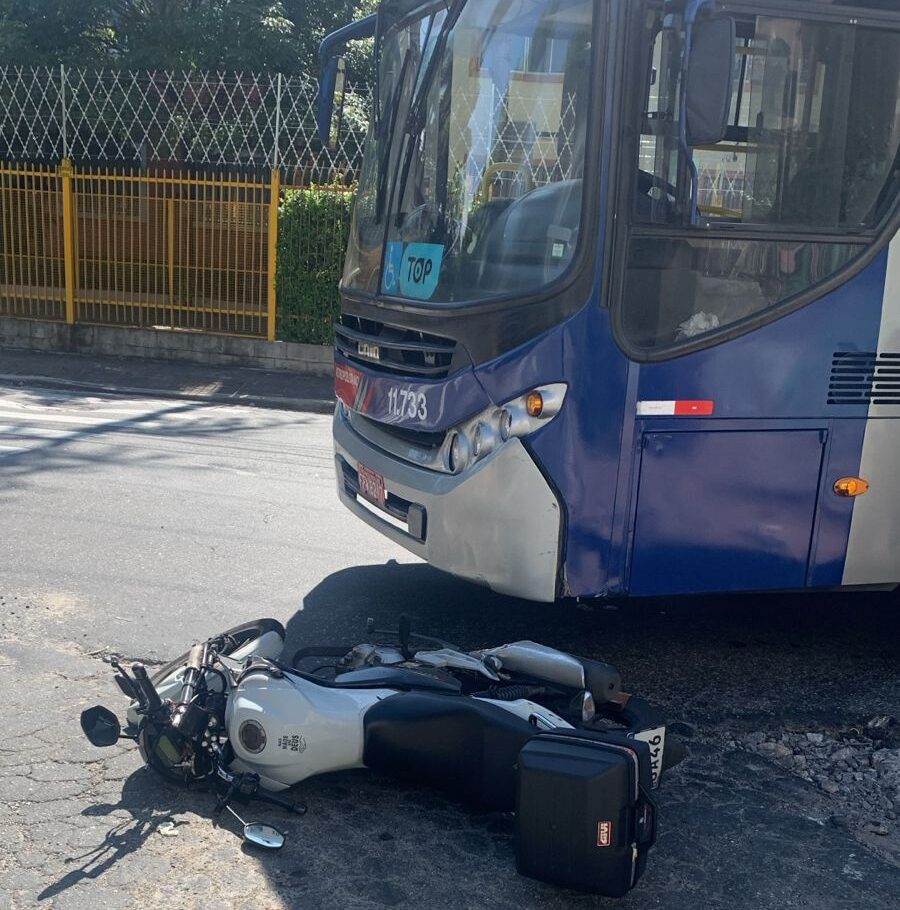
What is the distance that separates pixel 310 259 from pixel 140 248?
2223mm

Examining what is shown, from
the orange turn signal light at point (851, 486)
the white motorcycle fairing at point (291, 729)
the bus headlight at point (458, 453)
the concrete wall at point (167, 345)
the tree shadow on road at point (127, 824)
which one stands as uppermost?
the bus headlight at point (458, 453)

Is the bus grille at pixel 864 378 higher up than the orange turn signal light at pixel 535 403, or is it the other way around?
the bus grille at pixel 864 378

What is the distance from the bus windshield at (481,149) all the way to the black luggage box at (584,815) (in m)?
2.00

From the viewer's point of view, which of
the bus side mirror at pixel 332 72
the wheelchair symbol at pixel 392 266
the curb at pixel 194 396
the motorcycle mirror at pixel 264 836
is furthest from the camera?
the curb at pixel 194 396

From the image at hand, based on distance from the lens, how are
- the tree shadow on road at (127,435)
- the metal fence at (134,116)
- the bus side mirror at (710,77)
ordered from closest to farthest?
the bus side mirror at (710,77) → the tree shadow on road at (127,435) → the metal fence at (134,116)

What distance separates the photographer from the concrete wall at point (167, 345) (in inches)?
567

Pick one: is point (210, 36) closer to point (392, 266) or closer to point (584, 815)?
point (392, 266)

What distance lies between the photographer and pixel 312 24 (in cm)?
1895

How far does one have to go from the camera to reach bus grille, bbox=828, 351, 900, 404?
4699mm

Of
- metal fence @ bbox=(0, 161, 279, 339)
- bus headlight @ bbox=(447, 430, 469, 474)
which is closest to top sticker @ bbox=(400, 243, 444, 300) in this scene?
bus headlight @ bbox=(447, 430, 469, 474)

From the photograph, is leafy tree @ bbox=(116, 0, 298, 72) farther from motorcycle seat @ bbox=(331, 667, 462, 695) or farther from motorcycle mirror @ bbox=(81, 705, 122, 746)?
motorcycle mirror @ bbox=(81, 705, 122, 746)

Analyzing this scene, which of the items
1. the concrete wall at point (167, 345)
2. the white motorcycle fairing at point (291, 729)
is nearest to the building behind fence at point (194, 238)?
the concrete wall at point (167, 345)

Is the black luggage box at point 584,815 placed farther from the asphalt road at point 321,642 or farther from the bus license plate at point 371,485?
the bus license plate at point 371,485

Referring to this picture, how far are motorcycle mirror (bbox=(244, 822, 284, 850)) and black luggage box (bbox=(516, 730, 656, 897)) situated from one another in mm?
725
